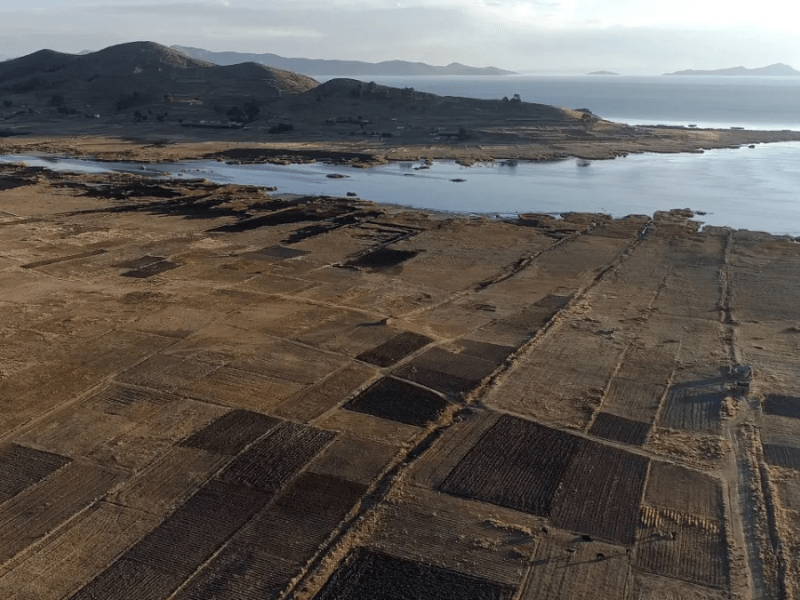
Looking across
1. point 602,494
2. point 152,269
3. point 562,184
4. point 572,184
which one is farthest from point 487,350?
point 572,184

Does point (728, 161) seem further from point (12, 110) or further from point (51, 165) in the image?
point (12, 110)

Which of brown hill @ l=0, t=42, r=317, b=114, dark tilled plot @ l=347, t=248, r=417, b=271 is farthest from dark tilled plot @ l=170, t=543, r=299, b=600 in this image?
brown hill @ l=0, t=42, r=317, b=114

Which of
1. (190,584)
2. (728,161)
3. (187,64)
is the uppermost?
(187,64)

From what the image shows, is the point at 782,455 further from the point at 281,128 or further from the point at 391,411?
the point at 281,128

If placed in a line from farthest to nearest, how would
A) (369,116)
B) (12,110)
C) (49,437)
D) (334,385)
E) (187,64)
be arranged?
(187,64) → (12,110) → (369,116) → (334,385) → (49,437)

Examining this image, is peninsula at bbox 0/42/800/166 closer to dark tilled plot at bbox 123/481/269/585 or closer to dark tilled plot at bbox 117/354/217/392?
dark tilled plot at bbox 117/354/217/392

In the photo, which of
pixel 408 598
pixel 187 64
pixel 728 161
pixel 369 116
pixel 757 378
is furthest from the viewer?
pixel 187 64

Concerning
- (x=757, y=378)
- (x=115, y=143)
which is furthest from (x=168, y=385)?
(x=115, y=143)
